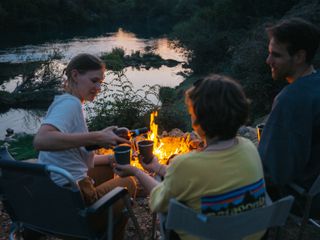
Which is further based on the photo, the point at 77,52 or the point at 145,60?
the point at 145,60

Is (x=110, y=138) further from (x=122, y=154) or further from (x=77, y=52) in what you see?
(x=77, y=52)

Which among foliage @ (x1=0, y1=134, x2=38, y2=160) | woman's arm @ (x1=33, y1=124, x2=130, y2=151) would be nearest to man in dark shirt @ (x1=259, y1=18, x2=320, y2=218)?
woman's arm @ (x1=33, y1=124, x2=130, y2=151)

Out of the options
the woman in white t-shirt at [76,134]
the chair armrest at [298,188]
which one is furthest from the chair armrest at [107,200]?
the chair armrest at [298,188]

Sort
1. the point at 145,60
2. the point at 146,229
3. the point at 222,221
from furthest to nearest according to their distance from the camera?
the point at 145,60 → the point at 146,229 → the point at 222,221

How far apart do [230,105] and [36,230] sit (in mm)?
1454

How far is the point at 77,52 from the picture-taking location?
2486cm

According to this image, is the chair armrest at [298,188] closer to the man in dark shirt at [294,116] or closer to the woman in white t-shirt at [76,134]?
the man in dark shirt at [294,116]

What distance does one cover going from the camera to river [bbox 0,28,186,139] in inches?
597

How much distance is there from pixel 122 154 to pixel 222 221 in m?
0.93

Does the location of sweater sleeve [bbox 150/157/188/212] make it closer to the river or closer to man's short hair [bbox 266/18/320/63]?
man's short hair [bbox 266/18/320/63]

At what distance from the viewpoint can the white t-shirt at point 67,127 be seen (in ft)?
7.62

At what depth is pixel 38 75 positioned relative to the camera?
18.7m

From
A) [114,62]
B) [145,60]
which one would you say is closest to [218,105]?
[114,62]

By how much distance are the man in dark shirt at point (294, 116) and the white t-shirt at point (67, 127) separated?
3.84 ft
